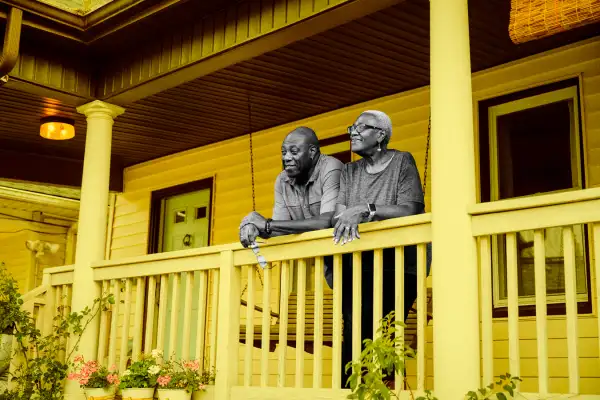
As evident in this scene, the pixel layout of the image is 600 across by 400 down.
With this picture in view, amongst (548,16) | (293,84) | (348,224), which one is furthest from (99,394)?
(548,16)

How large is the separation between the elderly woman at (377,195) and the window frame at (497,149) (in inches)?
81.9

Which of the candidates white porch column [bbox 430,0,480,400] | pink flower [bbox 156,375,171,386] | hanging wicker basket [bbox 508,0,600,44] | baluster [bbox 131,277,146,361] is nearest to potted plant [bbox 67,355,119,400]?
baluster [bbox 131,277,146,361]

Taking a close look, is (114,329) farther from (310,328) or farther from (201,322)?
(310,328)

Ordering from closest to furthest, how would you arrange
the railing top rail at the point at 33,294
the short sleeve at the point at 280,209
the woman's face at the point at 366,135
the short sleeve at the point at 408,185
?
the short sleeve at the point at 408,185 < the woman's face at the point at 366,135 < the short sleeve at the point at 280,209 < the railing top rail at the point at 33,294

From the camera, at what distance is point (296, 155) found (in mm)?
5215

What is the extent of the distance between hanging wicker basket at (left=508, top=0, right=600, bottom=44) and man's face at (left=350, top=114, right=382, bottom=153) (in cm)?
96

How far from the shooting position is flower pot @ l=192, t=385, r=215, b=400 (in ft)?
18.2

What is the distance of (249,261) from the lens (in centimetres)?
541

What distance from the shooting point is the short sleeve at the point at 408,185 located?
4727mm

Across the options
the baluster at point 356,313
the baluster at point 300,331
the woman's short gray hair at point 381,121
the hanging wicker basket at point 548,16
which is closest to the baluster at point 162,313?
the baluster at point 300,331

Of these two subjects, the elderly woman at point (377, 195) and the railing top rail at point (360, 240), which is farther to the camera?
the elderly woman at point (377, 195)

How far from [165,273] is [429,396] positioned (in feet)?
8.44

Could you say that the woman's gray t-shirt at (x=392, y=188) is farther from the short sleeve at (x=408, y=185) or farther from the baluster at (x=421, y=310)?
the baluster at (x=421, y=310)

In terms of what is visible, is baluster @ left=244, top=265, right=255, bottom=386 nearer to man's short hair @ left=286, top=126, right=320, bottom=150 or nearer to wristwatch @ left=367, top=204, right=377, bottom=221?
man's short hair @ left=286, top=126, right=320, bottom=150
